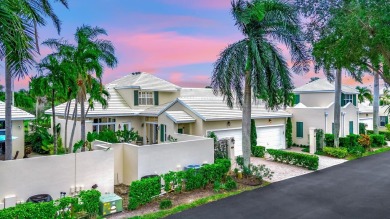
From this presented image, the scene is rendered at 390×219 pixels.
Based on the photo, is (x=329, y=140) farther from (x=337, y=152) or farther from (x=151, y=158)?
(x=151, y=158)

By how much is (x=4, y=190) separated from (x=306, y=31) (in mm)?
14226

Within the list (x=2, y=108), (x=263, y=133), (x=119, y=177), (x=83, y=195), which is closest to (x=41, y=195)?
(x=83, y=195)

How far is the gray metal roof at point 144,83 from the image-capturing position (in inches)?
1090

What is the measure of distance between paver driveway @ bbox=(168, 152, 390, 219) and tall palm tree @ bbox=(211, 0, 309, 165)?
4583 mm

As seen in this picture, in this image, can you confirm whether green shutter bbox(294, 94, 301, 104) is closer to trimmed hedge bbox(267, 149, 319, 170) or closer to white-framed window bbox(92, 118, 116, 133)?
trimmed hedge bbox(267, 149, 319, 170)

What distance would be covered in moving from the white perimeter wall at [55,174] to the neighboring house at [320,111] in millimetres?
19876

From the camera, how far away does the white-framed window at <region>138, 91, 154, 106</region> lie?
27.8m

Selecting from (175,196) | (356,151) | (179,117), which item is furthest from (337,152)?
(175,196)

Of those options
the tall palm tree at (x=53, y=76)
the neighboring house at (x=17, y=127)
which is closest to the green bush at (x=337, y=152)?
the tall palm tree at (x=53, y=76)

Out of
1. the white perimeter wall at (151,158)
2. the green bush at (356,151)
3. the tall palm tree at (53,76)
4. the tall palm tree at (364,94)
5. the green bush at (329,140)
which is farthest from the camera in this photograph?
the tall palm tree at (364,94)

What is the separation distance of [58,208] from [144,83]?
63.9 feet

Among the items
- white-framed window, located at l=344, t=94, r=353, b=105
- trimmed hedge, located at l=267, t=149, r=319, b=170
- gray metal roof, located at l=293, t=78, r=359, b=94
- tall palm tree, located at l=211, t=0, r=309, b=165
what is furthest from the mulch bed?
white-framed window, located at l=344, t=94, r=353, b=105

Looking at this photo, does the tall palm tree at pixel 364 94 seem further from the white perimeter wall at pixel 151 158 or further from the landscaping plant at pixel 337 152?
the white perimeter wall at pixel 151 158

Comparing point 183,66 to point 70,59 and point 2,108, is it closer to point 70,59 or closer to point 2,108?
point 70,59
